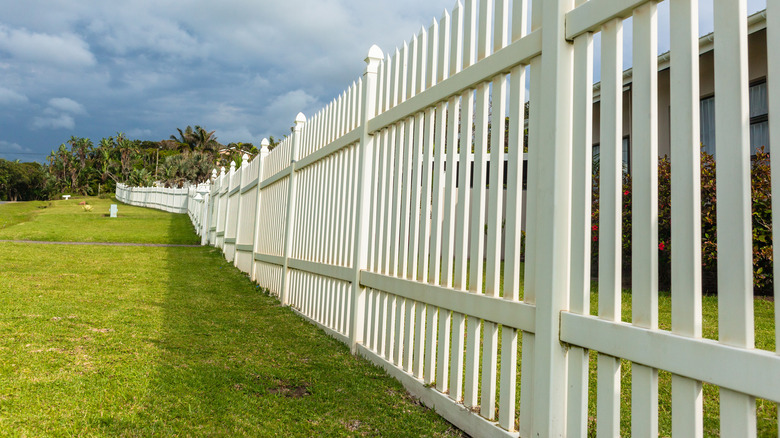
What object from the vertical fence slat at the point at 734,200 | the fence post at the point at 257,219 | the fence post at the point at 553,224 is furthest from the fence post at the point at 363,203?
the fence post at the point at 257,219

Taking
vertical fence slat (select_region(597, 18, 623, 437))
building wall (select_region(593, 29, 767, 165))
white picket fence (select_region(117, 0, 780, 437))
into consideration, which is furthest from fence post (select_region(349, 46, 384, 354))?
building wall (select_region(593, 29, 767, 165))

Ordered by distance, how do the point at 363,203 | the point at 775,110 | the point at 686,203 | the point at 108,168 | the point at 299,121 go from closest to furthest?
the point at 775,110 < the point at 686,203 < the point at 363,203 < the point at 299,121 < the point at 108,168

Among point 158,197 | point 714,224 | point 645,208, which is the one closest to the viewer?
point 645,208

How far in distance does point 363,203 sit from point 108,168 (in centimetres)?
7438

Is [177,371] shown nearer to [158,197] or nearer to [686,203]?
[686,203]

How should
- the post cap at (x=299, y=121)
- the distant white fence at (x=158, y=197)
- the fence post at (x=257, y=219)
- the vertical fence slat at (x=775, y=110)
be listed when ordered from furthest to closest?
the distant white fence at (x=158, y=197) → the fence post at (x=257, y=219) → the post cap at (x=299, y=121) → the vertical fence slat at (x=775, y=110)

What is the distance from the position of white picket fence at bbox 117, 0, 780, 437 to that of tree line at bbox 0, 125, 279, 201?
60.1 m

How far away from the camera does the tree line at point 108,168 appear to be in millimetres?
60969

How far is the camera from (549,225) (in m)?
2.20

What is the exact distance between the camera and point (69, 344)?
4074mm

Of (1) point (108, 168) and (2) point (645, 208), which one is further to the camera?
(1) point (108, 168)

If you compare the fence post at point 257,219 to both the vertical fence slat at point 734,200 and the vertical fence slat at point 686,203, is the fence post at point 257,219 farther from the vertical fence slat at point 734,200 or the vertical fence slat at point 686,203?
the vertical fence slat at point 734,200

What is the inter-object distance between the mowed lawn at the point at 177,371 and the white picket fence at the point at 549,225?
43cm

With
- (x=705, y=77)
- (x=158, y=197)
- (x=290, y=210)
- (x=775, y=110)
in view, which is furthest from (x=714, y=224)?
(x=158, y=197)
